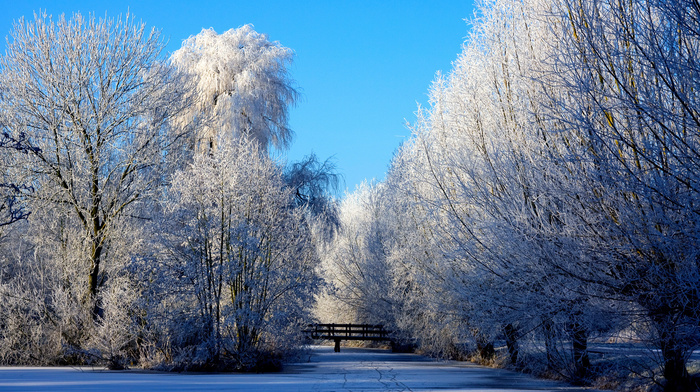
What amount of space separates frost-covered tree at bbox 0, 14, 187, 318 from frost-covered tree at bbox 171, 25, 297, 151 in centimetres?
542

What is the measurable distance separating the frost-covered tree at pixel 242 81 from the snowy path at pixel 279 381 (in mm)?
10500

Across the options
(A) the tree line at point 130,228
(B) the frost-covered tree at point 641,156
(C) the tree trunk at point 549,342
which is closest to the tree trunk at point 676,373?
(B) the frost-covered tree at point 641,156

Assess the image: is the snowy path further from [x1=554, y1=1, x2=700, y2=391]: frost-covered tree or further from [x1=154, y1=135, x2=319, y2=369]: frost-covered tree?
[x1=554, y1=1, x2=700, y2=391]: frost-covered tree

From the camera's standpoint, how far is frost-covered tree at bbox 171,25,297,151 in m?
23.3

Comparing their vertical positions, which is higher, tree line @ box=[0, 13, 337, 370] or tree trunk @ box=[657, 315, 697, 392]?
tree line @ box=[0, 13, 337, 370]

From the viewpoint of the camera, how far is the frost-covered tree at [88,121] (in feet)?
53.0

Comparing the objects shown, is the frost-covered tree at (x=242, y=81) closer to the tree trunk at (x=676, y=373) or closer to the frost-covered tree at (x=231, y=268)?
the frost-covered tree at (x=231, y=268)

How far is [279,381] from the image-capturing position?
500 inches

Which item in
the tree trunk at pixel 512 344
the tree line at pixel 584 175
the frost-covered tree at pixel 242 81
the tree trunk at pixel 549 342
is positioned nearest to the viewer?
the tree line at pixel 584 175

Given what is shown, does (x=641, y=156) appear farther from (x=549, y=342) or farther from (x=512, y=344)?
(x=512, y=344)

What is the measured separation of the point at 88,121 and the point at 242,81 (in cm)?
812

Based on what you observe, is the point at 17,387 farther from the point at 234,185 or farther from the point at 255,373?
the point at 234,185

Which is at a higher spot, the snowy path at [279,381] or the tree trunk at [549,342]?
the tree trunk at [549,342]

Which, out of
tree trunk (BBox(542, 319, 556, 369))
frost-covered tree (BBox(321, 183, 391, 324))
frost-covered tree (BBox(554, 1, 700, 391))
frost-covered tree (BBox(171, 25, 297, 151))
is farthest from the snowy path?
frost-covered tree (BBox(171, 25, 297, 151))
